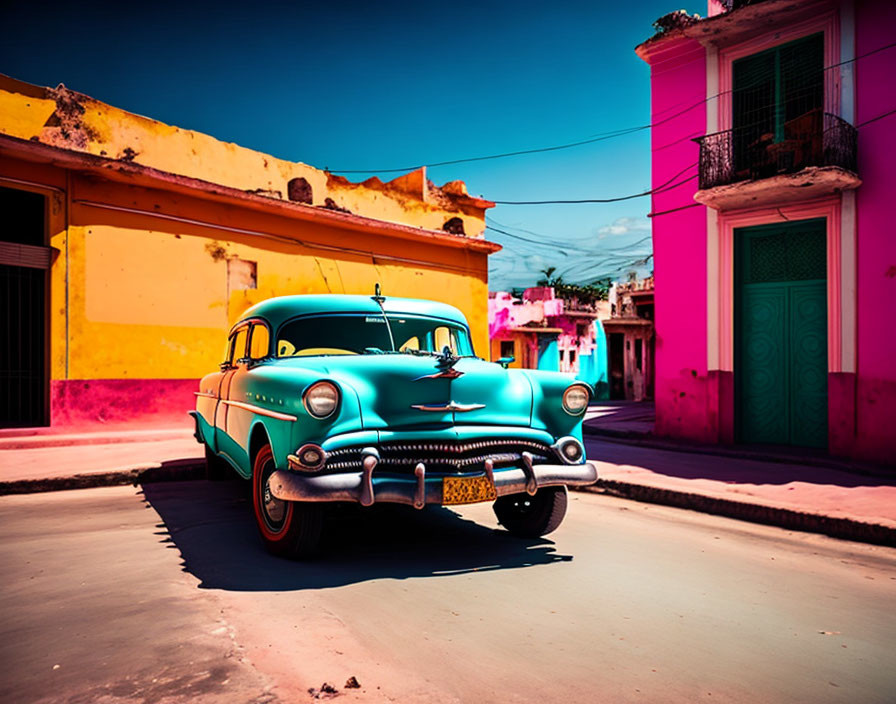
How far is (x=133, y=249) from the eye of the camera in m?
11.2

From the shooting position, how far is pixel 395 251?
1556cm

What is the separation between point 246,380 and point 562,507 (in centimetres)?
234

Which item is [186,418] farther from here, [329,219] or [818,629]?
[818,629]

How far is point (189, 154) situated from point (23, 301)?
3.75 metres

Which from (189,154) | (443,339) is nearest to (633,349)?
(189,154)

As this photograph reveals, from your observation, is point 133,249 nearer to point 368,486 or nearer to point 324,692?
point 368,486

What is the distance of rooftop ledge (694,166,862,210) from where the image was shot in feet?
30.5

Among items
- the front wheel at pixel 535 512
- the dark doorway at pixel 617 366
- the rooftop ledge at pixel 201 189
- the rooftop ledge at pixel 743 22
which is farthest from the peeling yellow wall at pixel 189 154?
the dark doorway at pixel 617 366

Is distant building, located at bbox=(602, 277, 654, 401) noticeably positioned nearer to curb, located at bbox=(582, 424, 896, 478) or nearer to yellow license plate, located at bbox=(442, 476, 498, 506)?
curb, located at bbox=(582, 424, 896, 478)

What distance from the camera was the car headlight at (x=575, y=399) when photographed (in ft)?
14.1

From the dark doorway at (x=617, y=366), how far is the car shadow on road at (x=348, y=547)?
104 ft

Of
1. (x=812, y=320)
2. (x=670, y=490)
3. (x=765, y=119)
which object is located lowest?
(x=670, y=490)

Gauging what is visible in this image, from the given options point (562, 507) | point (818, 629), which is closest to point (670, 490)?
point (562, 507)

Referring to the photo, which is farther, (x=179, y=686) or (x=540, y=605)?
(x=540, y=605)
